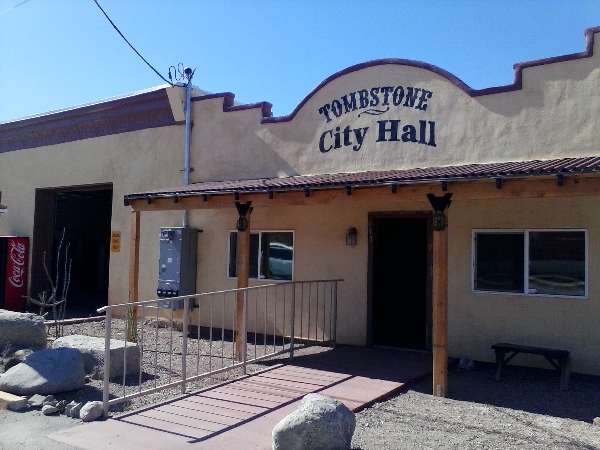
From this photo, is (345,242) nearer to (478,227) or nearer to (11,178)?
(478,227)

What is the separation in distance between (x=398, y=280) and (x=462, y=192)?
3677 millimetres

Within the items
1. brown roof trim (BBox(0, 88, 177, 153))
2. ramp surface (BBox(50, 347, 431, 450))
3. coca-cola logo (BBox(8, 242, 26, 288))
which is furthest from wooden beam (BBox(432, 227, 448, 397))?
coca-cola logo (BBox(8, 242, 26, 288))

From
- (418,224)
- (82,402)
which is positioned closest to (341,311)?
(418,224)

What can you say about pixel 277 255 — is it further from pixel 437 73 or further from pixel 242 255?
pixel 437 73

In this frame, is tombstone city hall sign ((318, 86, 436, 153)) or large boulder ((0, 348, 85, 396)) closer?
large boulder ((0, 348, 85, 396))

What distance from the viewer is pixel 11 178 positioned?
1730 cm

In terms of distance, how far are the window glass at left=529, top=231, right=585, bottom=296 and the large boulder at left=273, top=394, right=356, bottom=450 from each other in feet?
16.1

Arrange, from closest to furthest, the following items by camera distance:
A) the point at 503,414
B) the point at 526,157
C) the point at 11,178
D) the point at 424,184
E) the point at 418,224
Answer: the point at 503,414 < the point at 424,184 < the point at 526,157 < the point at 418,224 < the point at 11,178

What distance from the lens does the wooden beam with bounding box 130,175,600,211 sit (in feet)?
22.0

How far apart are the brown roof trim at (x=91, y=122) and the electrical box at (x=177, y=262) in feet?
8.69

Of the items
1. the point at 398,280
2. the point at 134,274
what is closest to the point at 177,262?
the point at 134,274

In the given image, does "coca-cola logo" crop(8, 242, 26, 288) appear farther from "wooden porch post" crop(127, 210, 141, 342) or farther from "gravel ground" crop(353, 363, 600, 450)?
"gravel ground" crop(353, 363, 600, 450)

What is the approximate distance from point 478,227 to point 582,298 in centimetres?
182

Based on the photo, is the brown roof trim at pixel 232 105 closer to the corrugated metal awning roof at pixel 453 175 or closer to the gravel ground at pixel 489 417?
the corrugated metal awning roof at pixel 453 175
